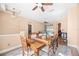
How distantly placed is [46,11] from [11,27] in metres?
0.54

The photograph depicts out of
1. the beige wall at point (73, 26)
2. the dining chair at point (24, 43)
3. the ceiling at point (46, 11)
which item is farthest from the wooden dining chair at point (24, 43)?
the beige wall at point (73, 26)

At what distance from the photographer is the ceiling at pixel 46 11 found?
1603mm

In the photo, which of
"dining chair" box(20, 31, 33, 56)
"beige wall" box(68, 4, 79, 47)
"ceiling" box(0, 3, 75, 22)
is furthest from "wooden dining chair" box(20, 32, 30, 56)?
"beige wall" box(68, 4, 79, 47)

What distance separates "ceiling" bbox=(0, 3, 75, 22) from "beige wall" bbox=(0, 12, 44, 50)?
0.09 metres

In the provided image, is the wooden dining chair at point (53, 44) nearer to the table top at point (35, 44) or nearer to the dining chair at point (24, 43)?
the table top at point (35, 44)

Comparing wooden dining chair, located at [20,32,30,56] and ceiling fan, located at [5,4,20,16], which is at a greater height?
ceiling fan, located at [5,4,20,16]

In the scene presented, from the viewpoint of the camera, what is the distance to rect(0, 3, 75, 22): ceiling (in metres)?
1.60

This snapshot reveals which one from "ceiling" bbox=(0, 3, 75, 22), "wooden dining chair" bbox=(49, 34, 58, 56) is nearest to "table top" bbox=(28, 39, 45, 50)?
"wooden dining chair" bbox=(49, 34, 58, 56)

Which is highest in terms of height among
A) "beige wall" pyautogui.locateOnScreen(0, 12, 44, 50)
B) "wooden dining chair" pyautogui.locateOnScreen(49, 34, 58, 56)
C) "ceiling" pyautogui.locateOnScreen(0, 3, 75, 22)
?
→ "ceiling" pyautogui.locateOnScreen(0, 3, 75, 22)

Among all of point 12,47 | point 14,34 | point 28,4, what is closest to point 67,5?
point 28,4

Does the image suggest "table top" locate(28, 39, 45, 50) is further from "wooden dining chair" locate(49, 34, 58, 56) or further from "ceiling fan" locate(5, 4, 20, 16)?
"ceiling fan" locate(5, 4, 20, 16)

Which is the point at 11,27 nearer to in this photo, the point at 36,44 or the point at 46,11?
the point at 36,44

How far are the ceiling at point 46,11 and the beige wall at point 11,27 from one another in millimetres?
86

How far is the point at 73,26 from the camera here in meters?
1.60
